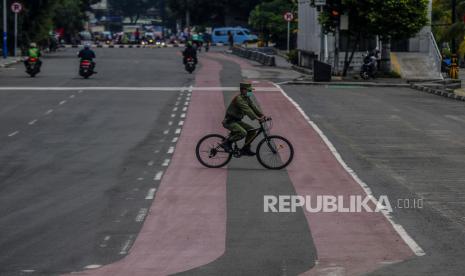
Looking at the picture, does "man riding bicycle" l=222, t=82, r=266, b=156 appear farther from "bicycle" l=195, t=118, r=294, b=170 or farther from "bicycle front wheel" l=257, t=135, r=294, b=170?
"bicycle front wheel" l=257, t=135, r=294, b=170

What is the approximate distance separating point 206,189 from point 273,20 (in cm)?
7479

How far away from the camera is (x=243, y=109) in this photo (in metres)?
20.6

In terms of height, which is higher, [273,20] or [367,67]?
[273,20]

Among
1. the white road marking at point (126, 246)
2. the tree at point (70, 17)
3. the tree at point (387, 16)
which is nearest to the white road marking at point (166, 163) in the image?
the white road marking at point (126, 246)

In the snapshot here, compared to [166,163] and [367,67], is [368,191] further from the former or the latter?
[367,67]

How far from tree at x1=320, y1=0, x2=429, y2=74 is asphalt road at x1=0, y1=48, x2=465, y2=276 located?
12141mm

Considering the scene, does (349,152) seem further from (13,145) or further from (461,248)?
(461,248)

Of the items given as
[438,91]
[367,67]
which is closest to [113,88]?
[438,91]

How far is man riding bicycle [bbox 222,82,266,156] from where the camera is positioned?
20.6 m

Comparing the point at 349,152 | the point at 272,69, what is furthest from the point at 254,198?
the point at 272,69

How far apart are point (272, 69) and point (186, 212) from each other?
4589 cm

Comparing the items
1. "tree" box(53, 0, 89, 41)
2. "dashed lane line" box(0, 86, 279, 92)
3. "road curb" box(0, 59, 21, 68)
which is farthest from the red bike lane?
"tree" box(53, 0, 89, 41)

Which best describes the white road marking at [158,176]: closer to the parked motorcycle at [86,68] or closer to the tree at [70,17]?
the parked motorcycle at [86,68]

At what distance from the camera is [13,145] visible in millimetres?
25406
